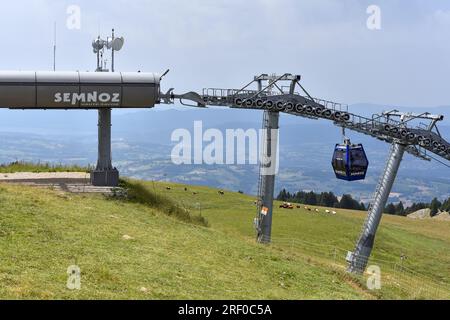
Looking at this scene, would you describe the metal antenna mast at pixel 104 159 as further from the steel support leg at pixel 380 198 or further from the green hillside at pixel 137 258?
the steel support leg at pixel 380 198

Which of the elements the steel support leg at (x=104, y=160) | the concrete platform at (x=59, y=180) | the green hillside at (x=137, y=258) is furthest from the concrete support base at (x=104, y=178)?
the green hillside at (x=137, y=258)

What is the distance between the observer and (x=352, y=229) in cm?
6444

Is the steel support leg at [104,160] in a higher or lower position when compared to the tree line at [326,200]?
higher

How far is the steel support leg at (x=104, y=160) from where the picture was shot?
131 ft

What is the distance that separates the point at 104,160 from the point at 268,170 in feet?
42.0

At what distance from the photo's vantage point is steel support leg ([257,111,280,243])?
41.7 metres

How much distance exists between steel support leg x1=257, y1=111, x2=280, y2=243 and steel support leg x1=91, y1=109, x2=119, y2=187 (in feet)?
38.1

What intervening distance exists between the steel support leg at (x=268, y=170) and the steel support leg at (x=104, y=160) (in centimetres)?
1162

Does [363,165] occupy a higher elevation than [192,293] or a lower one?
higher

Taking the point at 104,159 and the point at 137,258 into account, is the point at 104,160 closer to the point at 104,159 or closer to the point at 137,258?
the point at 104,159
